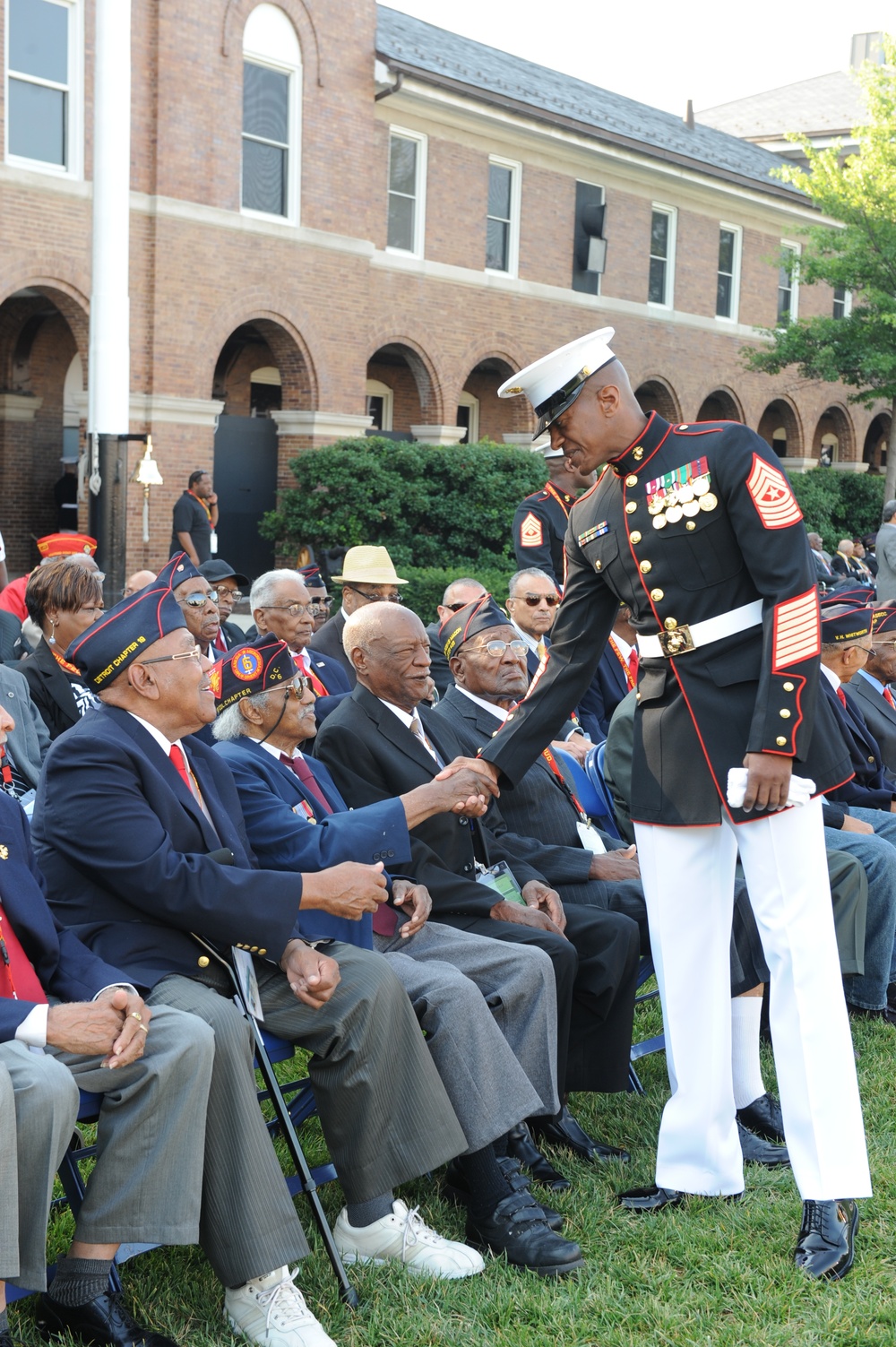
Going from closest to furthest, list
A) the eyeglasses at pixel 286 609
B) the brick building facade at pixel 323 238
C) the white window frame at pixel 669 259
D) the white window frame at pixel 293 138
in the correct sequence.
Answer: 1. the eyeglasses at pixel 286 609
2. the brick building facade at pixel 323 238
3. the white window frame at pixel 293 138
4. the white window frame at pixel 669 259

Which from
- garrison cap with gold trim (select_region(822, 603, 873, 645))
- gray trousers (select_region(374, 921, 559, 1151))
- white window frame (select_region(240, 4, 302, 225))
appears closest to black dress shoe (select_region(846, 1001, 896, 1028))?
garrison cap with gold trim (select_region(822, 603, 873, 645))

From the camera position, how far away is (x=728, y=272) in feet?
94.0

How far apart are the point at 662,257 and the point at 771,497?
972 inches

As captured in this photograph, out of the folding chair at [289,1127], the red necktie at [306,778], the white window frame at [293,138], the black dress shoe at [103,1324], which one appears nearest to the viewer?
the black dress shoe at [103,1324]

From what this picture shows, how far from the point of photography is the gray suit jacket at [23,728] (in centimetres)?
561

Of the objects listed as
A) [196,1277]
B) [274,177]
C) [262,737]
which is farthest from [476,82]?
[196,1277]

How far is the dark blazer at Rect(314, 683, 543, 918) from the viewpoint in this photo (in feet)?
14.8

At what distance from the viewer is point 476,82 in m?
21.8

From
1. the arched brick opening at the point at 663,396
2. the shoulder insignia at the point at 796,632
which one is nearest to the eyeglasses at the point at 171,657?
the shoulder insignia at the point at 796,632

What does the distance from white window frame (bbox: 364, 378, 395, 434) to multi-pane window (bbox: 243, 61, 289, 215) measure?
479 centimetres

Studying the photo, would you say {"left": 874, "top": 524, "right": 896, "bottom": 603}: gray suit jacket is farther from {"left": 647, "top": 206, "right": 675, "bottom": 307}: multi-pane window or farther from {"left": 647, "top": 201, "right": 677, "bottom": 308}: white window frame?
{"left": 647, "top": 206, "right": 675, "bottom": 307}: multi-pane window

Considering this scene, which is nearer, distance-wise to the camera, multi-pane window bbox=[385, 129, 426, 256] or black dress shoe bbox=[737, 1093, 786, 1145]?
black dress shoe bbox=[737, 1093, 786, 1145]

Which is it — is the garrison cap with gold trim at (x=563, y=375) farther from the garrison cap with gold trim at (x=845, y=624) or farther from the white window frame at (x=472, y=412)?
the white window frame at (x=472, y=412)

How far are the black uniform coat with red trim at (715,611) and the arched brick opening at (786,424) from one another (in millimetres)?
27953
